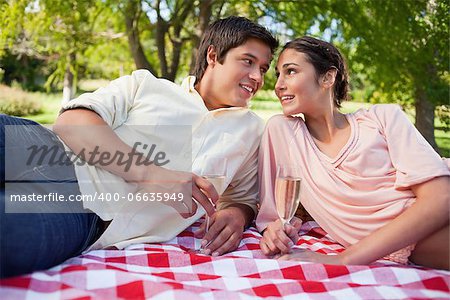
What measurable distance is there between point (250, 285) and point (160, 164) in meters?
0.83

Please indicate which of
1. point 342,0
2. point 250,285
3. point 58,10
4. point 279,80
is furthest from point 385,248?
point 58,10

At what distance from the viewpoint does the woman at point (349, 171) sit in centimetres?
187

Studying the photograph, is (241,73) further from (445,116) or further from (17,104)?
(17,104)

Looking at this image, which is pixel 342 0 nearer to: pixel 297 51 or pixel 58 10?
pixel 58 10

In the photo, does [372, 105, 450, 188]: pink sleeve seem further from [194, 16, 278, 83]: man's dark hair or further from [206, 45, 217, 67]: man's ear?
[206, 45, 217, 67]: man's ear

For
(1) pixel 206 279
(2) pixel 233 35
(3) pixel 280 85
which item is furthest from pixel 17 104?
(1) pixel 206 279

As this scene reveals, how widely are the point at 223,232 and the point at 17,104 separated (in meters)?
14.3

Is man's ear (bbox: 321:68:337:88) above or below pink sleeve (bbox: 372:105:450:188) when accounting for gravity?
above

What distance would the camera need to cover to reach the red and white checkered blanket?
1474 mm

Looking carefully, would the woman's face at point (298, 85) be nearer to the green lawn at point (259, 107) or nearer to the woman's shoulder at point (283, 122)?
the woman's shoulder at point (283, 122)

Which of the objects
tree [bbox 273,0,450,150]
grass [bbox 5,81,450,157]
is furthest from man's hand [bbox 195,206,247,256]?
grass [bbox 5,81,450,157]

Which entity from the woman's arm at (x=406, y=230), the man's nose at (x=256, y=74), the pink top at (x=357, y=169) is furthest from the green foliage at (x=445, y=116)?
the woman's arm at (x=406, y=230)

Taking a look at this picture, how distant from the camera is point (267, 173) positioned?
7.56 ft

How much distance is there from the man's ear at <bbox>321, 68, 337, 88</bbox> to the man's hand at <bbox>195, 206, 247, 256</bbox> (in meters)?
0.75
